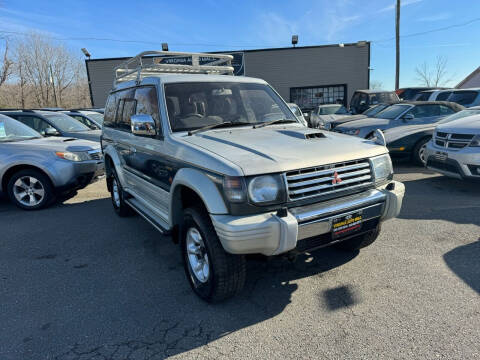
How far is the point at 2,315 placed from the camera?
2943mm

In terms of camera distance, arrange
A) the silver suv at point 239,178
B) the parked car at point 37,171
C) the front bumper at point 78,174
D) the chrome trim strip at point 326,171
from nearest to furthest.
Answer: the silver suv at point 239,178 → the chrome trim strip at point 326,171 → the parked car at point 37,171 → the front bumper at point 78,174

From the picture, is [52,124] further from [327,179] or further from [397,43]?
[397,43]

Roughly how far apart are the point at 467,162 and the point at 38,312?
6.51 metres

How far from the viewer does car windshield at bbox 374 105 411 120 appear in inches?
362

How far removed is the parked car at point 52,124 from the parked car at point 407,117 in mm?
7324

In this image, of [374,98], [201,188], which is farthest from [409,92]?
[201,188]

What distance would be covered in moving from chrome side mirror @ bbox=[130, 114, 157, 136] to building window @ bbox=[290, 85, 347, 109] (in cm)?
2226

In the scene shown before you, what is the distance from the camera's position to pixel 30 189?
240 inches

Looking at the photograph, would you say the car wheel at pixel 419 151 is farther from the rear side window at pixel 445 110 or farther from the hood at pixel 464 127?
the hood at pixel 464 127

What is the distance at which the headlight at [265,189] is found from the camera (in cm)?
250

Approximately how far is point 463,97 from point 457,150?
7098mm

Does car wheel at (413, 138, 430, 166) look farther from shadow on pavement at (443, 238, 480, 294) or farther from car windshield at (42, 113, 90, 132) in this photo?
car windshield at (42, 113, 90, 132)

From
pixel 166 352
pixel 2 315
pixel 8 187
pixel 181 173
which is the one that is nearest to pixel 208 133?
pixel 181 173

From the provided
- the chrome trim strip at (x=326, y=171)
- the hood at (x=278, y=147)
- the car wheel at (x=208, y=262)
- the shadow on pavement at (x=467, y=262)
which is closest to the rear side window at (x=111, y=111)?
the hood at (x=278, y=147)
